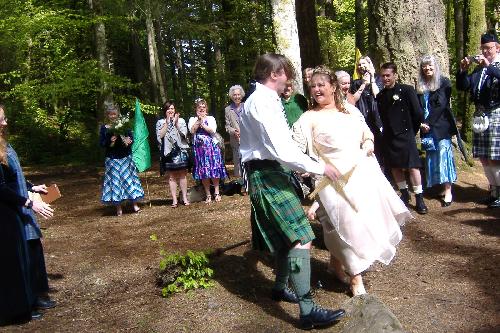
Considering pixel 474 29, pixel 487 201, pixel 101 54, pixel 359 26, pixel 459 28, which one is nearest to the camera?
pixel 487 201

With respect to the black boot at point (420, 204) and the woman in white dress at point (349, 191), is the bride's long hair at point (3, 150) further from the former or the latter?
the black boot at point (420, 204)

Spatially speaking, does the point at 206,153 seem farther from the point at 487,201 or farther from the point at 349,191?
the point at 349,191

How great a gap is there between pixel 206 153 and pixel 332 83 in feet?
15.2

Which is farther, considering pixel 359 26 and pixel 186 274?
pixel 359 26

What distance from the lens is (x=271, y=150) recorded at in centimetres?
370

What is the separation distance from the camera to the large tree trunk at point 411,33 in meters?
8.07

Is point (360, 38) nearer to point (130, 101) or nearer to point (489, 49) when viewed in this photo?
point (130, 101)

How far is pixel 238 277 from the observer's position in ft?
16.4

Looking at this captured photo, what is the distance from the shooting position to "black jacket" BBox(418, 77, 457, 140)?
7.11 m

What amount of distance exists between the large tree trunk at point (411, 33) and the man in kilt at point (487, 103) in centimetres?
112

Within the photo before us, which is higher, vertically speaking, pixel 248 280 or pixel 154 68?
pixel 154 68

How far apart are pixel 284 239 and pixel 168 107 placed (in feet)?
17.5

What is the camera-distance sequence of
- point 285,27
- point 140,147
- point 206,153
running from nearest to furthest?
point 285,27 → point 206,153 → point 140,147

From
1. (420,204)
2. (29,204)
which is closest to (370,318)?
(29,204)
